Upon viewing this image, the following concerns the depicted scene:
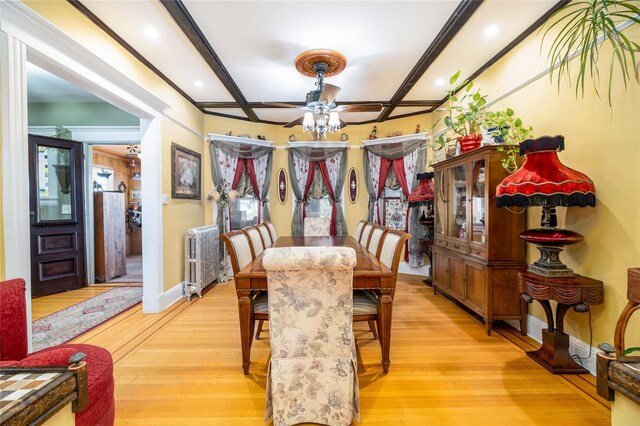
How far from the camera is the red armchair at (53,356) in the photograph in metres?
1.18

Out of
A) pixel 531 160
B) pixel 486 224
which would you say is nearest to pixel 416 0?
pixel 531 160

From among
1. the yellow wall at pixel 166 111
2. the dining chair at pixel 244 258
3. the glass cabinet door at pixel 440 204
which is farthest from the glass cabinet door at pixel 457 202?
the yellow wall at pixel 166 111

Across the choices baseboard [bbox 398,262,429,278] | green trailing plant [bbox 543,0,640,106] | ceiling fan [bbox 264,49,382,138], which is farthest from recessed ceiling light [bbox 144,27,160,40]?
baseboard [bbox 398,262,429,278]

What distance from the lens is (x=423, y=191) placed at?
13.3ft

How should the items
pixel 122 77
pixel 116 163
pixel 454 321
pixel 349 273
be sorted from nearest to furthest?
pixel 349 273 → pixel 122 77 → pixel 454 321 → pixel 116 163

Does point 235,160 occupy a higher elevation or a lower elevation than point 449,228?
higher

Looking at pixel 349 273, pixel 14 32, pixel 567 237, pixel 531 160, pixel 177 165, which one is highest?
pixel 14 32

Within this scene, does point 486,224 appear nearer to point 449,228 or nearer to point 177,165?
point 449,228

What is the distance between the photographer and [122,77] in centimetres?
252

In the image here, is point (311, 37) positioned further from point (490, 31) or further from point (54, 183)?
point (54, 183)

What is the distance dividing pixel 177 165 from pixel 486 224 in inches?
145

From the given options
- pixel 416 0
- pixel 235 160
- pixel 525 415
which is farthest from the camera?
pixel 235 160

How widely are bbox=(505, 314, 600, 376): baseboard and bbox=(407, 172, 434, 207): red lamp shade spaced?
6.20ft

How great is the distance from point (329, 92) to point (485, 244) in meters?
2.07
